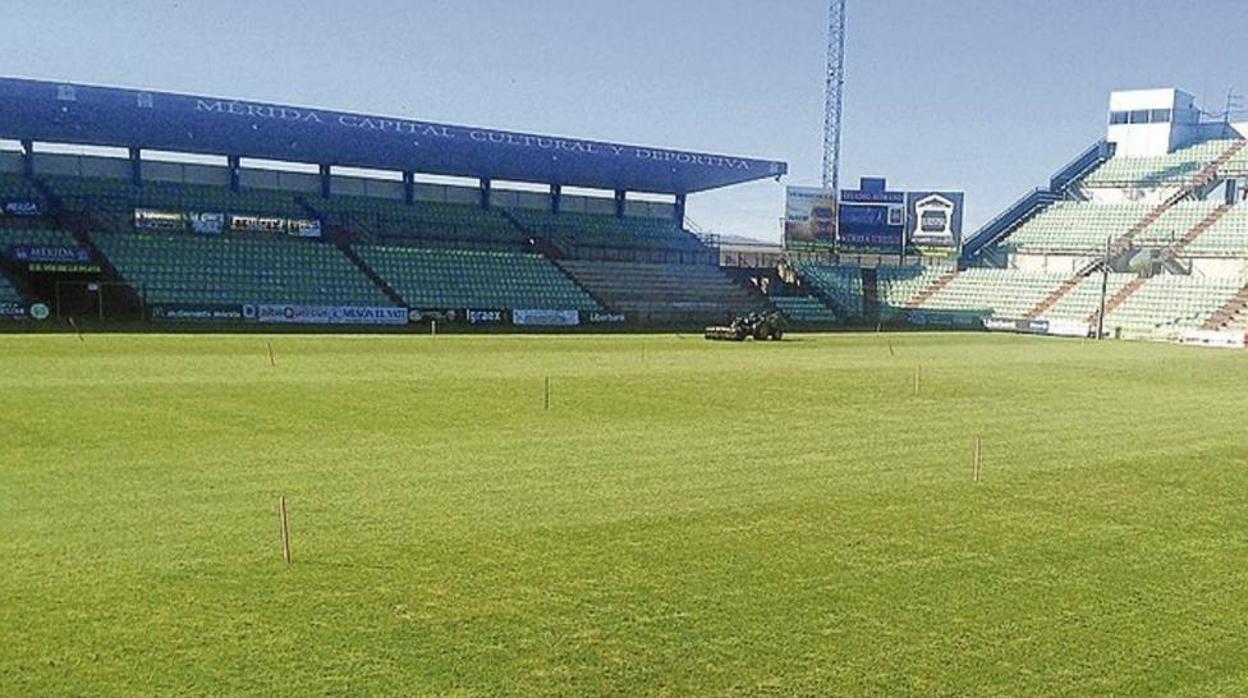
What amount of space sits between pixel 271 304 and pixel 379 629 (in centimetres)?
4632

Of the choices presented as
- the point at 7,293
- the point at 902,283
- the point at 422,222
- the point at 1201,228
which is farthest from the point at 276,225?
the point at 1201,228

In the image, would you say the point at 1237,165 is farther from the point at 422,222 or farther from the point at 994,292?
the point at 422,222

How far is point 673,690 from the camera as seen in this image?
6.28 meters

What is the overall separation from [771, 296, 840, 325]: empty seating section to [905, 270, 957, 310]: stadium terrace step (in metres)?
7.44

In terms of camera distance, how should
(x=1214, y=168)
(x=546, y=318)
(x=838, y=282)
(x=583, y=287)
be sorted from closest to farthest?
(x=546, y=318) < (x=583, y=287) < (x=1214, y=168) < (x=838, y=282)

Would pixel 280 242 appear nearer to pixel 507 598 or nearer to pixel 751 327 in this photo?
pixel 751 327

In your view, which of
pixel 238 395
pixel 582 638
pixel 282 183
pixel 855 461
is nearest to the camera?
pixel 582 638

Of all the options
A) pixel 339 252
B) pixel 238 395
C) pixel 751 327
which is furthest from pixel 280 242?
pixel 238 395

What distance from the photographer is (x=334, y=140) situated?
187 feet

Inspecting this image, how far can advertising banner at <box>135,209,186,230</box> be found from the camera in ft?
181

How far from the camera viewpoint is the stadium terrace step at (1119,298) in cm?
6531

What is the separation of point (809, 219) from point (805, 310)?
800 cm

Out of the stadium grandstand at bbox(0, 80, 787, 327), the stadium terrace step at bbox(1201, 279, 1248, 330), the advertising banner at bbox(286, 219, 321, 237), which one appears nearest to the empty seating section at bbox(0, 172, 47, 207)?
the stadium grandstand at bbox(0, 80, 787, 327)

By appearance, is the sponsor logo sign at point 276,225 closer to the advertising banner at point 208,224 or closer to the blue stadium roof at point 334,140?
the advertising banner at point 208,224
